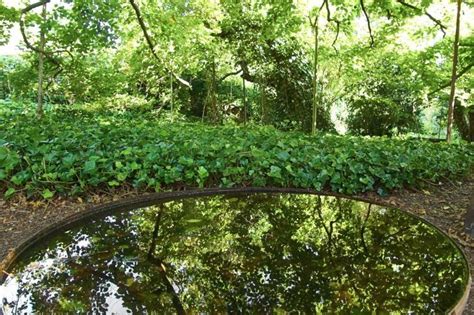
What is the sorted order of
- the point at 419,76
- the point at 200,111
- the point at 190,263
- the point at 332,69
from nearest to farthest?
the point at 190,263 < the point at 419,76 < the point at 332,69 < the point at 200,111

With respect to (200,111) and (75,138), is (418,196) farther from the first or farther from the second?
(200,111)

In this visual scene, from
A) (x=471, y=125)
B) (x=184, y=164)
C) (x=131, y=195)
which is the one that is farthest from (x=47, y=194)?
(x=471, y=125)

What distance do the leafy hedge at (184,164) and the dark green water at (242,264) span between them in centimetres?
144

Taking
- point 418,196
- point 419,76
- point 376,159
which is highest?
point 419,76

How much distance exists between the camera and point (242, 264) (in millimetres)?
1501

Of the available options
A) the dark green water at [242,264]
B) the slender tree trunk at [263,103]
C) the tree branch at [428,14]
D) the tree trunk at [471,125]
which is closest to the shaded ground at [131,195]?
the dark green water at [242,264]

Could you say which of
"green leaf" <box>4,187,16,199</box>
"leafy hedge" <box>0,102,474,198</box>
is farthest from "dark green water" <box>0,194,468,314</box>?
"green leaf" <box>4,187,16,199</box>

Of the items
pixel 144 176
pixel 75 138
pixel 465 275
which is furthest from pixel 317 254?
pixel 75 138

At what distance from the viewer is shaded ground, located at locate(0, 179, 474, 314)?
2904 mm

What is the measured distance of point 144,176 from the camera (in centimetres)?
342

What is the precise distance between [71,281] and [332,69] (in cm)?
942

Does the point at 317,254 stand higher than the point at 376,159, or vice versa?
the point at 376,159

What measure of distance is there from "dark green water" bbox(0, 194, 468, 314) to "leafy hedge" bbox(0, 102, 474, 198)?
144 centimetres

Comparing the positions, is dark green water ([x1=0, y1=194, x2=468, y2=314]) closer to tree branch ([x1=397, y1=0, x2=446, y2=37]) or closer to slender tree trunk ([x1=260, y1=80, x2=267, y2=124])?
tree branch ([x1=397, y1=0, x2=446, y2=37])
